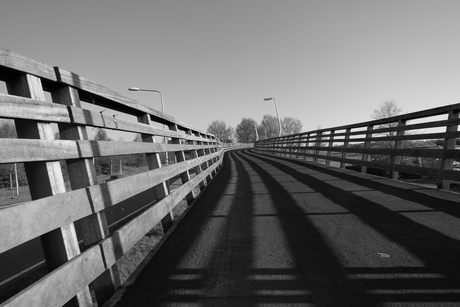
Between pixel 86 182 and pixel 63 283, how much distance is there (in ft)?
2.22

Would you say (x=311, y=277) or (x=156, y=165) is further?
(x=156, y=165)

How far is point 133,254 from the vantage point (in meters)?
3.67

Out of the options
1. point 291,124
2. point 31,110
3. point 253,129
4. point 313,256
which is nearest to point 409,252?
point 313,256

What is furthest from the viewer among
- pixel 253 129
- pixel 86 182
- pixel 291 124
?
pixel 253 129

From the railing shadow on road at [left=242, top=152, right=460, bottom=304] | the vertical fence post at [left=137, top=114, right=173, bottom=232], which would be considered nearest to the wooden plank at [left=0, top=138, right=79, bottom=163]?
the vertical fence post at [left=137, top=114, right=173, bottom=232]

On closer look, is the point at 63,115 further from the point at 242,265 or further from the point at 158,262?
the point at 242,265

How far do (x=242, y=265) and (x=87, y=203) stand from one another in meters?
1.30

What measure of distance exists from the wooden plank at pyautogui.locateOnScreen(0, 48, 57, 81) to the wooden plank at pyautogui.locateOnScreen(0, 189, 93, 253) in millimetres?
713

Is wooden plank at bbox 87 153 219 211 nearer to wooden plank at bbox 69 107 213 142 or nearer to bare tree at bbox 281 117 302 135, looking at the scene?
wooden plank at bbox 69 107 213 142

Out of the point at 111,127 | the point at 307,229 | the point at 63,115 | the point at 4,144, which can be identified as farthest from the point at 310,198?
the point at 4,144

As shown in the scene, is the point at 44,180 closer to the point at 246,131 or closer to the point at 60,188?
the point at 60,188

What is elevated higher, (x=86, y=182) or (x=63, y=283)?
(x=86, y=182)

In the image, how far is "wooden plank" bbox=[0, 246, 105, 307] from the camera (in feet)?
3.99

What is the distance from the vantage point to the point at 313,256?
2412 mm
